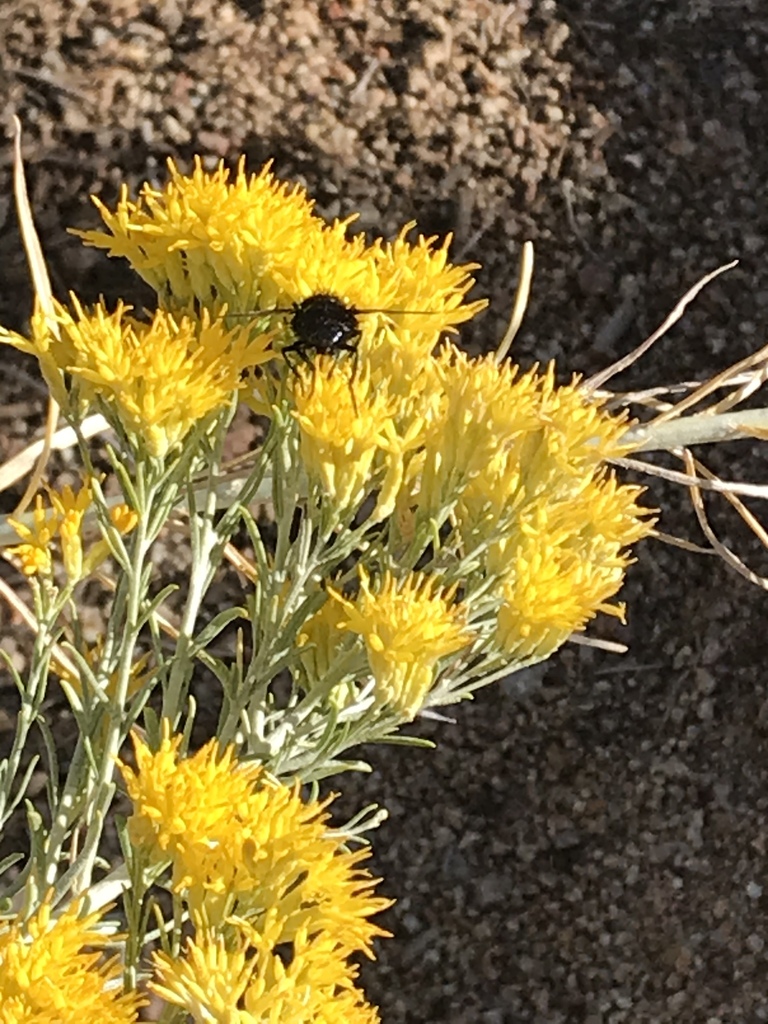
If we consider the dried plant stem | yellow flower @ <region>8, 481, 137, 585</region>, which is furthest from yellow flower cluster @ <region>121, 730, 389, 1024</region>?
the dried plant stem

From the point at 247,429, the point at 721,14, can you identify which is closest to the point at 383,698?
the point at 247,429

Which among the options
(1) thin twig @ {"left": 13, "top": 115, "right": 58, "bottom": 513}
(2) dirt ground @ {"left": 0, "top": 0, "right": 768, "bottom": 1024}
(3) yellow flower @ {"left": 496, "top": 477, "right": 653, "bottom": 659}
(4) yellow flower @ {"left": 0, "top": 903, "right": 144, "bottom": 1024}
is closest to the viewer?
(4) yellow flower @ {"left": 0, "top": 903, "right": 144, "bottom": 1024}

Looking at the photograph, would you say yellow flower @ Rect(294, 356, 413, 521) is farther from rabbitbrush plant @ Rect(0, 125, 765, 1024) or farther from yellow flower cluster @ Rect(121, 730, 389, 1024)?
yellow flower cluster @ Rect(121, 730, 389, 1024)

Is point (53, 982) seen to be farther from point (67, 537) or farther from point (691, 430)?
point (691, 430)

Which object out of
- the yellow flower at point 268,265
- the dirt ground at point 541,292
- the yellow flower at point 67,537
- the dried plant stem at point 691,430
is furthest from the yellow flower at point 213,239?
the dirt ground at point 541,292

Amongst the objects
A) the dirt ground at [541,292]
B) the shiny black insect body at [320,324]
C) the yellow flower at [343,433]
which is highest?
the shiny black insect body at [320,324]

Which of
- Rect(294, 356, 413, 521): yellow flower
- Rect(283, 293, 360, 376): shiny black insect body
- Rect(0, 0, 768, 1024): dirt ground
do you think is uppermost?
Rect(283, 293, 360, 376): shiny black insect body

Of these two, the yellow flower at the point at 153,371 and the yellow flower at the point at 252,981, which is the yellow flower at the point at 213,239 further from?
the yellow flower at the point at 252,981

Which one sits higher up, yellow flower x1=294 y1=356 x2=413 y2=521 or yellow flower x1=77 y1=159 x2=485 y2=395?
yellow flower x1=77 y1=159 x2=485 y2=395

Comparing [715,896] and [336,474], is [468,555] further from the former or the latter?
[715,896]

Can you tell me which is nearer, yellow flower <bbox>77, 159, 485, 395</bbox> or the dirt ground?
yellow flower <bbox>77, 159, 485, 395</bbox>
